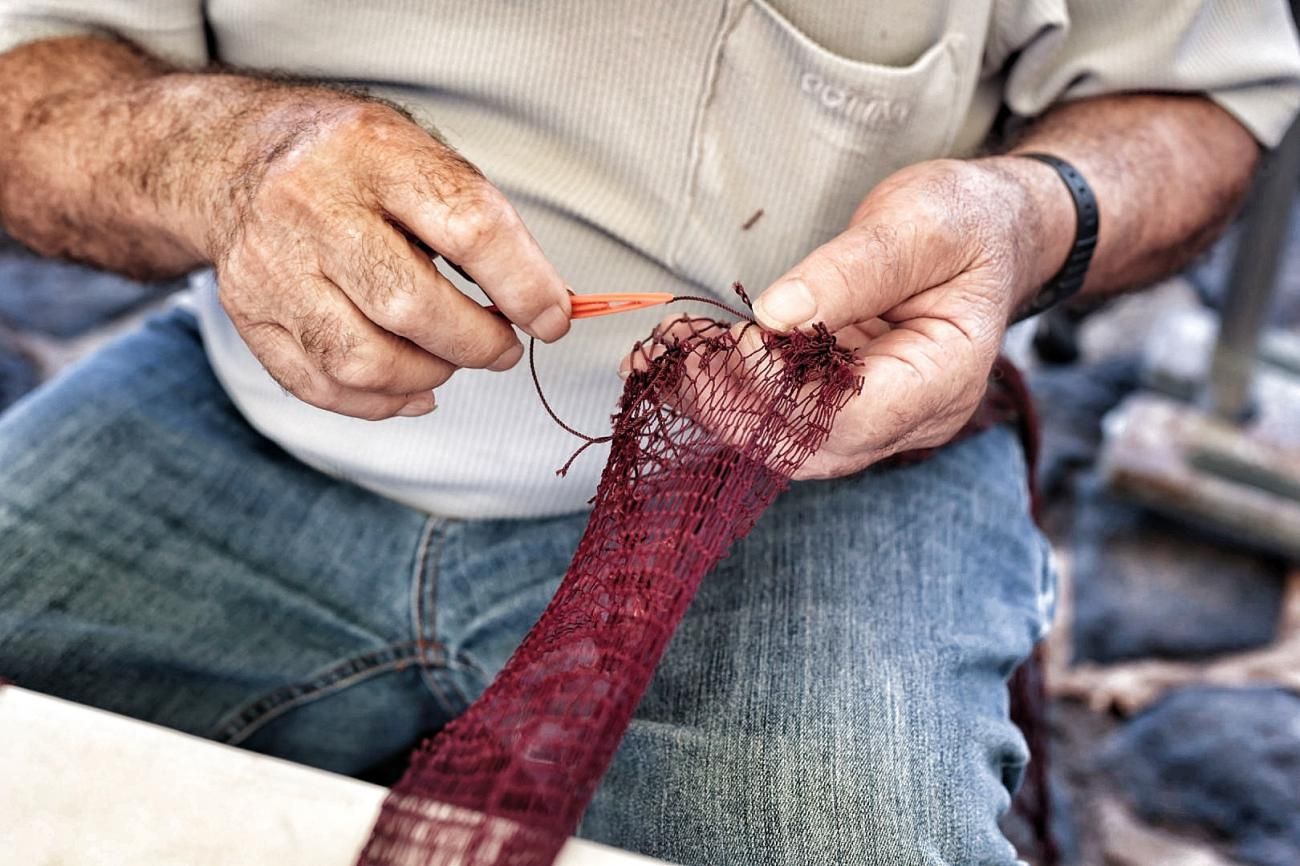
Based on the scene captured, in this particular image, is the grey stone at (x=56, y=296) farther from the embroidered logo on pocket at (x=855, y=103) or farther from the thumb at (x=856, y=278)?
the thumb at (x=856, y=278)

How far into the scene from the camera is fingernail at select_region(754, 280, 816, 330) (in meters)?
0.73

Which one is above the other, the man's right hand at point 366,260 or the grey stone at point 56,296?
the man's right hand at point 366,260

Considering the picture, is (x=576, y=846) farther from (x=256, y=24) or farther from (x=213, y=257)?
(x=256, y=24)

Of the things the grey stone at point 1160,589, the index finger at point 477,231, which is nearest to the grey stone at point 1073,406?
the grey stone at point 1160,589

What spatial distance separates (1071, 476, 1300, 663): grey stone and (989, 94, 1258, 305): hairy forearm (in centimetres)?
75

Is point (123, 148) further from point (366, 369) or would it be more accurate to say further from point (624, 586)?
point (624, 586)

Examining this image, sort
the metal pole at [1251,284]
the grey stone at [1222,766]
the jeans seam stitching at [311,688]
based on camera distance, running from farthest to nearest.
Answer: the metal pole at [1251,284]
the grey stone at [1222,766]
the jeans seam stitching at [311,688]

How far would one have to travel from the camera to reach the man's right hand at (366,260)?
711 millimetres

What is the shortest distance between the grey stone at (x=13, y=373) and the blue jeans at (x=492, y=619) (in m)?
1.02

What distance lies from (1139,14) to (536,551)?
2.54ft

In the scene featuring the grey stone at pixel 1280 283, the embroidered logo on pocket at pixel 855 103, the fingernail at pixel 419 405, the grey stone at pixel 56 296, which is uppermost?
A: the embroidered logo on pocket at pixel 855 103

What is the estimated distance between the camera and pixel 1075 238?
3.29ft

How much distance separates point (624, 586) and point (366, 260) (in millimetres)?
279

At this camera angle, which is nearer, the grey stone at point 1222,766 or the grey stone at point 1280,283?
the grey stone at point 1222,766
